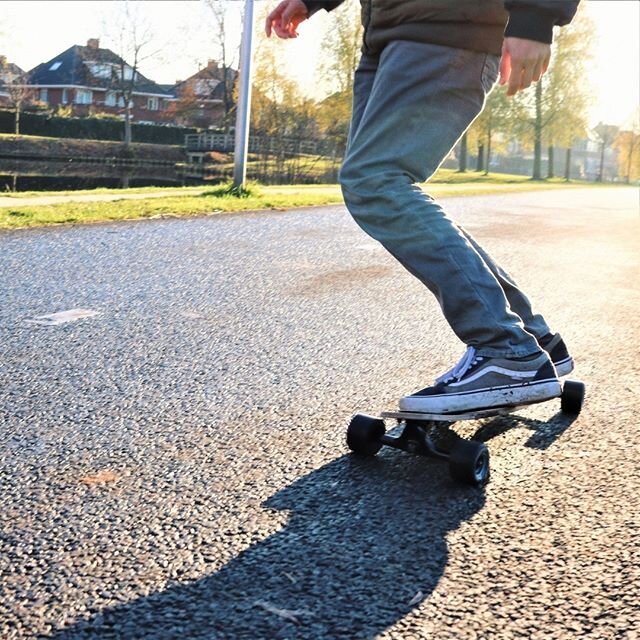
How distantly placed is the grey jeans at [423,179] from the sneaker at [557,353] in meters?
0.39

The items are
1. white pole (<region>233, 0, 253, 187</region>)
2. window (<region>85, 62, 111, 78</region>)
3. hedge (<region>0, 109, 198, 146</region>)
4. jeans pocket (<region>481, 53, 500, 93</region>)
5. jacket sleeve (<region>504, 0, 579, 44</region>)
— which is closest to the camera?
jacket sleeve (<region>504, 0, 579, 44</region>)

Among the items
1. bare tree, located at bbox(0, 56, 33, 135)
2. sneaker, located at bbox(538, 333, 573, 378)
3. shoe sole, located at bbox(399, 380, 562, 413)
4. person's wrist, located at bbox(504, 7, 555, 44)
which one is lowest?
shoe sole, located at bbox(399, 380, 562, 413)

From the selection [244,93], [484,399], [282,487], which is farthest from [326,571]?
[244,93]

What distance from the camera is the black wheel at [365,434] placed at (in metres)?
2.34

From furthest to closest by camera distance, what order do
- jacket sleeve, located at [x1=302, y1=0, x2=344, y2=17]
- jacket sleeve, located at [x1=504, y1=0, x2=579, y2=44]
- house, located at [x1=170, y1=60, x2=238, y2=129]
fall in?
house, located at [x1=170, y1=60, x2=238, y2=129] → jacket sleeve, located at [x1=302, y1=0, x2=344, y2=17] → jacket sleeve, located at [x1=504, y1=0, x2=579, y2=44]

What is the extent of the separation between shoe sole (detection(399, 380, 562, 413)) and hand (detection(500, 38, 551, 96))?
0.80 m

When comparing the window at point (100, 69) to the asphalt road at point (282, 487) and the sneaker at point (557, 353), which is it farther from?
the sneaker at point (557, 353)

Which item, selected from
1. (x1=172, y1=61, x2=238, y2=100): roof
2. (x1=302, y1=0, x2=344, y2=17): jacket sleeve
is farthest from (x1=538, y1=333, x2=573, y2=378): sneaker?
(x1=172, y1=61, x2=238, y2=100): roof

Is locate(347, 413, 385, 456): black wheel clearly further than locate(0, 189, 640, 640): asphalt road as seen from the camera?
Yes

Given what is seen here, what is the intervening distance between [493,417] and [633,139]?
73.4m

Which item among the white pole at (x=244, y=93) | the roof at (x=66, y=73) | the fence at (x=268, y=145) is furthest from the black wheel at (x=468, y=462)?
the roof at (x=66, y=73)

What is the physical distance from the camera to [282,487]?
7.02 ft

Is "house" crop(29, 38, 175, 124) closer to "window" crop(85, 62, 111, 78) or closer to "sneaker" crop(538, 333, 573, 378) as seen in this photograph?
"window" crop(85, 62, 111, 78)

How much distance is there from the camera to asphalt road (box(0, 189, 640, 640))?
1.54 metres
